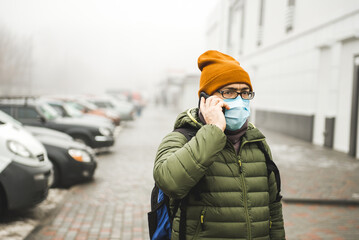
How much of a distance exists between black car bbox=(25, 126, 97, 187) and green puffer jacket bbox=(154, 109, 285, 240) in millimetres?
5652

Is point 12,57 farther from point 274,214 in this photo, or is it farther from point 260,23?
point 274,214

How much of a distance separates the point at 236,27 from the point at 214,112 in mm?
31636

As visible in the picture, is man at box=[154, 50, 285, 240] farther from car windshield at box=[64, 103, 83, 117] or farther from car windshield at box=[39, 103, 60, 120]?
car windshield at box=[64, 103, 83, 117]

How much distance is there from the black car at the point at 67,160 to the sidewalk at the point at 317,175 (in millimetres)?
3827

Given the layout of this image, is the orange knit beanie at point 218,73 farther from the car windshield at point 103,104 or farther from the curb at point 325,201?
the car windshield at point 103,104

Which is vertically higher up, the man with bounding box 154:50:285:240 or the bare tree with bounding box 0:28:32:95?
the bare tree with bounding box 0:28:32:95

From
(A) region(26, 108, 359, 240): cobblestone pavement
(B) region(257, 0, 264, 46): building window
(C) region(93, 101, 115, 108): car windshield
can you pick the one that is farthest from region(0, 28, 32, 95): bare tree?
(A) region(26, 108, 359, 240): cobblestone pavement

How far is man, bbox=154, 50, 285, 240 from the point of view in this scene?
6.16ft

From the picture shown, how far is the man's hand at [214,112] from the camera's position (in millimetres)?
1963

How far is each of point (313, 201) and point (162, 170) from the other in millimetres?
5637

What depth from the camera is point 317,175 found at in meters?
8.95

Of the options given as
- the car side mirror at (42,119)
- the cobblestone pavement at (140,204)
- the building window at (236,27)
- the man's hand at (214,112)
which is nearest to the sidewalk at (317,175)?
the cobblestone pavement at (140,204)

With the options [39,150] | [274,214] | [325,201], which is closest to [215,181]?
[274,214]

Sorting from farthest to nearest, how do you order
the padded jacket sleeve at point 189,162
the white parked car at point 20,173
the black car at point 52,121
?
the black car at point 52,121 → the white parked car at point 20,173 → the padded jacket sleeve at point 189,162
